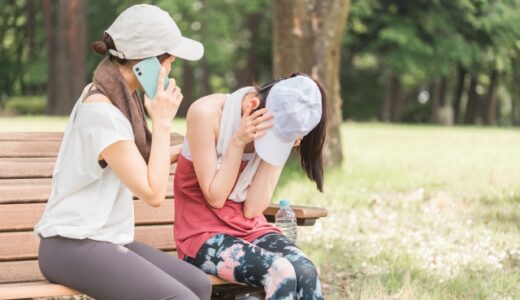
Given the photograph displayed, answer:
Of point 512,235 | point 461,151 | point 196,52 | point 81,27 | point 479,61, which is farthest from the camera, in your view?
point 479,61

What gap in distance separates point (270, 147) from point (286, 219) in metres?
0.69

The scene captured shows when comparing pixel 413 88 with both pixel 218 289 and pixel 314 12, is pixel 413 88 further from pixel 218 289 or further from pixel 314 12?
pixel 218 289

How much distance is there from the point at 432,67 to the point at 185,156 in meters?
28.7

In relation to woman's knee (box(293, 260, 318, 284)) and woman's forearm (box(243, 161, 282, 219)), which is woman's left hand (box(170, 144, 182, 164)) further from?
woman's knee (box(293, 260, 318, 284))

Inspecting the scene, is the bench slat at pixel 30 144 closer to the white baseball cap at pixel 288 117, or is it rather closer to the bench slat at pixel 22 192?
the bench slat at pixel 22 192

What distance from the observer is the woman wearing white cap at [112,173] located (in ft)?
10.3

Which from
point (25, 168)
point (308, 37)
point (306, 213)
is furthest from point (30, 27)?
point (306, 213)

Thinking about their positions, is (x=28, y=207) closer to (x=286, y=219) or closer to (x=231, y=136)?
(x=231, y=136)

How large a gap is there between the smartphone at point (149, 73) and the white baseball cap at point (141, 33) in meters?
0.02

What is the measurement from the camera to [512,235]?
6.82m

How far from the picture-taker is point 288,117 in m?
3.61

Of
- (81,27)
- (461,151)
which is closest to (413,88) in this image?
(81,27)

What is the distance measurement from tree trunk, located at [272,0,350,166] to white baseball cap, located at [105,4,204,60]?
6.35 m

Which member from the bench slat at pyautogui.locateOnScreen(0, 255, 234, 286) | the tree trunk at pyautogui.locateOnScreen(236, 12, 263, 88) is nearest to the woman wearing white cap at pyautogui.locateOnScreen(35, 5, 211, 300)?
the bench slat at pyautogui.locateOnScreen(0, 255, 234, 286)
